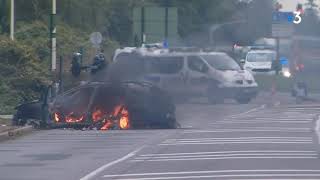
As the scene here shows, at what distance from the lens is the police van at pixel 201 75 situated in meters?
46.9

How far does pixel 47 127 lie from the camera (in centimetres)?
Result: 3353

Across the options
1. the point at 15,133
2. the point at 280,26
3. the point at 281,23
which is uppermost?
the point at 281,23

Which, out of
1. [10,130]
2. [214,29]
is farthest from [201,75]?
[10,130]

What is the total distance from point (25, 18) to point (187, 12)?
13794 millimetres

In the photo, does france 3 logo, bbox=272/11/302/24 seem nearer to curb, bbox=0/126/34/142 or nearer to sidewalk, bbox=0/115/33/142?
sidewalk, bbox=0/115/33/142

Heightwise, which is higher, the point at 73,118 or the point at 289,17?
the point at 289,17

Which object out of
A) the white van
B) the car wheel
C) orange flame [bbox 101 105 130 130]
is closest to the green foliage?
the car wheel

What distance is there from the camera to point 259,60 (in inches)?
2938

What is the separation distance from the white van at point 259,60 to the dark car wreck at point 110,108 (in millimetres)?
40294

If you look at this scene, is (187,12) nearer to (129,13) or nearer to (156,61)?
(129,13)

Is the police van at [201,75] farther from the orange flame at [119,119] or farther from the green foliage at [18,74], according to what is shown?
the orange flame at [119,119]

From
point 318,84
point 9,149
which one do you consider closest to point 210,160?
point 9,149

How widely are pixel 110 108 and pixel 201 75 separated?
14.5 metres

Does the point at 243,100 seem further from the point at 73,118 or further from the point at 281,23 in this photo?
the point at 73,118
